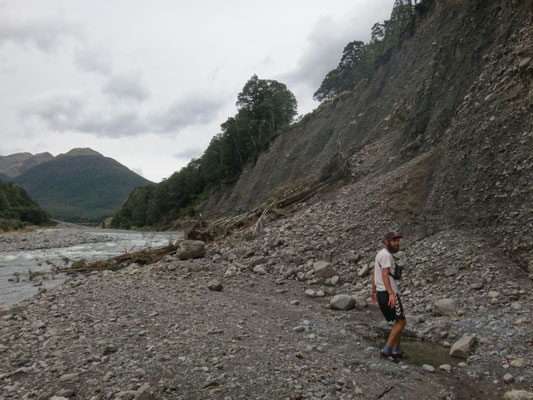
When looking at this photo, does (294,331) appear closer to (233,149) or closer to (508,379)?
(508,379)

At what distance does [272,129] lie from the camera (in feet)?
154

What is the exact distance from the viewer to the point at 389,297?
5418 mm

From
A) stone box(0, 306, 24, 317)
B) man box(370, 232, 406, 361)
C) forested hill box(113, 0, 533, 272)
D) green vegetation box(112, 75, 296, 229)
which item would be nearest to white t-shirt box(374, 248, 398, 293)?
man box(370, 232, 406, 361)

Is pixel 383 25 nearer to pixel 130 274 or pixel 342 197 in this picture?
pixel 342 197

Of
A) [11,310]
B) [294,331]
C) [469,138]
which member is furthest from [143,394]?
[469,138]

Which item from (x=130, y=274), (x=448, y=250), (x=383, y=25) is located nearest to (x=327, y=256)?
(x=448, y=250)

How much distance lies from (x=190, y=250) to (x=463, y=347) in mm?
10924

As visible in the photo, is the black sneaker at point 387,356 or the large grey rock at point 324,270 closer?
the black sneaker at point 387,356

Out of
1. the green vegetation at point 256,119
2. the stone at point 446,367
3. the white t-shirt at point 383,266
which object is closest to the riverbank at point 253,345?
the stone at point 446,367

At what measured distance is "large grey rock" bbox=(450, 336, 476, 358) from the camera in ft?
16.3

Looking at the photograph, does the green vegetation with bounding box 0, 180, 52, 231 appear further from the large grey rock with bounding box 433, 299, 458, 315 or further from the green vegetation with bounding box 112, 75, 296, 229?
the large grey rock with bounding box 433, 299, 458, 315

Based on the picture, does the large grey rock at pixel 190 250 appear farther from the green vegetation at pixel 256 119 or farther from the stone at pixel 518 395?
the green vegetation at pixel 256 119

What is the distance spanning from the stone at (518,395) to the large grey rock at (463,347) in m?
1.02

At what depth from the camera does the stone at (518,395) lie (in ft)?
12.3
